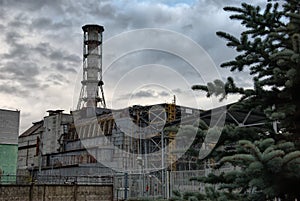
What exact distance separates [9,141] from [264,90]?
27637 millimetres

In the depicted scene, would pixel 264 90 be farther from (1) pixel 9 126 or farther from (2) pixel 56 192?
(1) pixel 9 126

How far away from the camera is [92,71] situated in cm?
3894

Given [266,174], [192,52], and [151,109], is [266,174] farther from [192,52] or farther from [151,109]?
[151,109]

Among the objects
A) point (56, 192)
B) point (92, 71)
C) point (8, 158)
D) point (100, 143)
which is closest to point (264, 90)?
point (56, 192)

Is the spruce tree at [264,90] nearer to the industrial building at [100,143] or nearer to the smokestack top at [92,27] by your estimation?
the industrial building at [100,143]

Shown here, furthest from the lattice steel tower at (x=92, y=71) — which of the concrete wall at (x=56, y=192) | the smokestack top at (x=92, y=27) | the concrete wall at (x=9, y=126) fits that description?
the concrete wall at (x=56, y=192)

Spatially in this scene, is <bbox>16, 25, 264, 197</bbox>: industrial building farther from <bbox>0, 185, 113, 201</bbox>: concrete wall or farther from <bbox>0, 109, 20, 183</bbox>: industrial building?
<bbox>0, 109, 20, 183</bbox>: industrial building

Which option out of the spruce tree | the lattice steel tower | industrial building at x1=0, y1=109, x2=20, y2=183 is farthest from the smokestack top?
the spruce tree

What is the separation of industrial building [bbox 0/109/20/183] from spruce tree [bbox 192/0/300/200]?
2639 cm

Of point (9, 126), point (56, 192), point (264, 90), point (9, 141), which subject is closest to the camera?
point (264, 90)

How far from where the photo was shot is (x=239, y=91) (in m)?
4.21

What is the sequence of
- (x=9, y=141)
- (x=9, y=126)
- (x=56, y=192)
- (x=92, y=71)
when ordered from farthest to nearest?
1. (x=92, y=71)
2. (x=9, y=126)
3. (x=9, y=141)
4. (x=56, y=192)

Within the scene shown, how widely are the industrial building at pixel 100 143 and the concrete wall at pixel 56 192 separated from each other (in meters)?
1.04

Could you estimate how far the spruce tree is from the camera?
3543 millimetres
